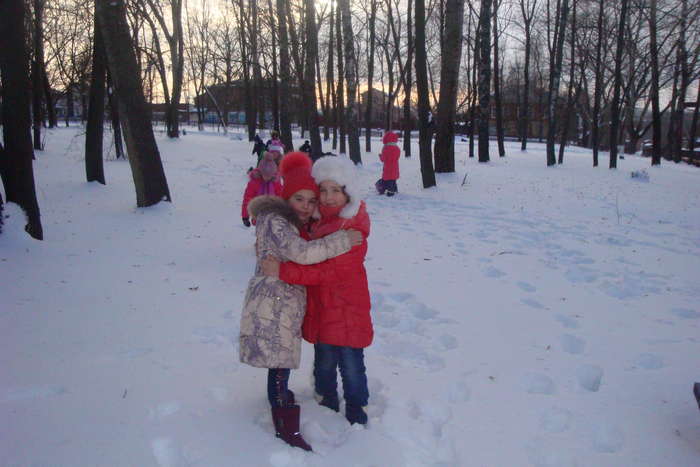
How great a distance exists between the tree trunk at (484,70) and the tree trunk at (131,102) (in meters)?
11.7

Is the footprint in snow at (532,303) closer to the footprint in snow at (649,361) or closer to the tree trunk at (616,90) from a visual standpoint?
the footprint in snow at (649,361)

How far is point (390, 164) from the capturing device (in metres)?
10.8

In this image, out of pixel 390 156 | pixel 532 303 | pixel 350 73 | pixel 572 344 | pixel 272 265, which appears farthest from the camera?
pixel 350 73

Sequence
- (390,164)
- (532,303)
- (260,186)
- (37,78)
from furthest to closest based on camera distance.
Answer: (37,78), (390,164), (260,186), (532,303)

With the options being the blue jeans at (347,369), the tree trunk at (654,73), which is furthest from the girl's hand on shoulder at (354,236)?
the tree trunk at (654,73)

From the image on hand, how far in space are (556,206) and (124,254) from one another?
784cm

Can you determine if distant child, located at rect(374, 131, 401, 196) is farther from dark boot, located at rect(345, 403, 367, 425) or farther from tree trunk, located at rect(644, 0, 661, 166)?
tree trunk, located at rect(644, 0, 661, 166)

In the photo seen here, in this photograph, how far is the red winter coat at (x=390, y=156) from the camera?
10.6 metres

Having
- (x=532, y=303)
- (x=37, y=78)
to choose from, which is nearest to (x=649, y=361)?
(x=532, y=303)

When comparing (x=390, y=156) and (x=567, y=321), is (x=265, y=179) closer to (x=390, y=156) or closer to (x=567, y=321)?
(x=567, y=321)

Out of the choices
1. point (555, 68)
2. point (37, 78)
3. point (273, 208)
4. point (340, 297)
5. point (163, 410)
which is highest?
point (555, 68)

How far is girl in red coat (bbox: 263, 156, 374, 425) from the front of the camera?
249 cm

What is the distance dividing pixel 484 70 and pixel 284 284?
52.5ft

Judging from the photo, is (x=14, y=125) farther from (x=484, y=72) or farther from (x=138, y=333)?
(x=484, y=72)
